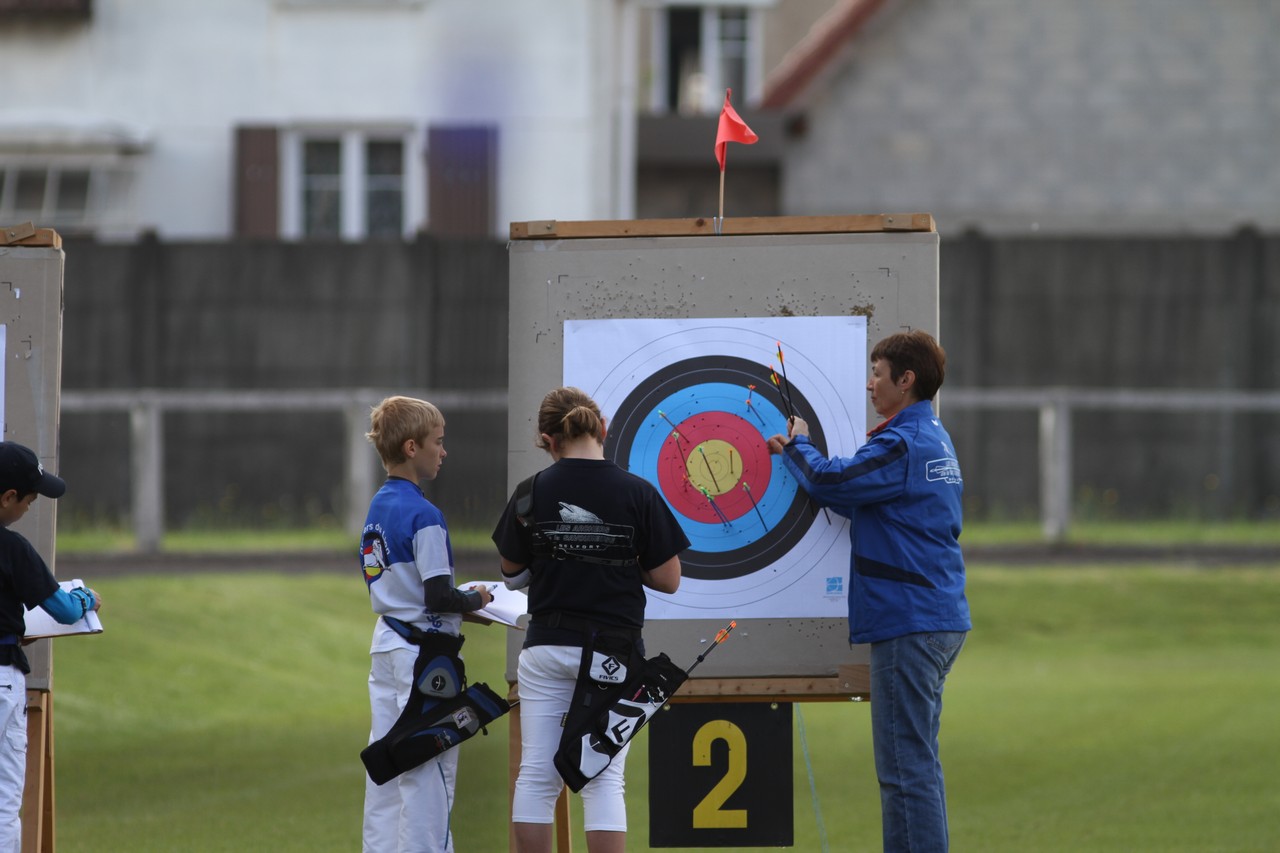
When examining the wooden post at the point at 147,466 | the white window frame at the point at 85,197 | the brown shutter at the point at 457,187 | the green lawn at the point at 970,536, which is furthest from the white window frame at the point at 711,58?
the wooden post at the point at 147,466

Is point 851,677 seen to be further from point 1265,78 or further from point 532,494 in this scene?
point 1265,78

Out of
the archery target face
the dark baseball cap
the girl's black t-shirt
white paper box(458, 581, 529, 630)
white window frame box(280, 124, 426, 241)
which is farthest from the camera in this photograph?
white window frame box(280, 124, 426, 241)

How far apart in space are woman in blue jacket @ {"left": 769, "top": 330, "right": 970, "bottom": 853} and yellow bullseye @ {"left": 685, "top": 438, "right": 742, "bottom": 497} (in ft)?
2.00

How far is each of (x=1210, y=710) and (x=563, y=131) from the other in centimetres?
788

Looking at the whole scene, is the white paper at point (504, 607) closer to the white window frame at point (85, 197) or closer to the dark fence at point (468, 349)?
the dark fence at point (468, 349)

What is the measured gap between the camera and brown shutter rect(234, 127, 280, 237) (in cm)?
1519

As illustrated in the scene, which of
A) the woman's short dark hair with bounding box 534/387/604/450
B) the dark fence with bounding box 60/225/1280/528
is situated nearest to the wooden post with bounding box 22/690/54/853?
the woman's short dark hair with bounding box 534/387/604/450

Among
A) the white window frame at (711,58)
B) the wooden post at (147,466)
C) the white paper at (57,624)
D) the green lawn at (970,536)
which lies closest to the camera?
the white paper at (57,624)

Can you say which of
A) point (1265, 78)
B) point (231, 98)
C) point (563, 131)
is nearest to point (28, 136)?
point (231, 98)

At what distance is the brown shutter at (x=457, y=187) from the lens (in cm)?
1513

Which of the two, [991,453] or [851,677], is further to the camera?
[991,453]

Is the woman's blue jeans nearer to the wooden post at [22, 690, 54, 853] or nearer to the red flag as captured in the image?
the red flag

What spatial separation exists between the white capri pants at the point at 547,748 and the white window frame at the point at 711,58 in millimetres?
15177

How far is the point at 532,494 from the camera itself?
444cm
